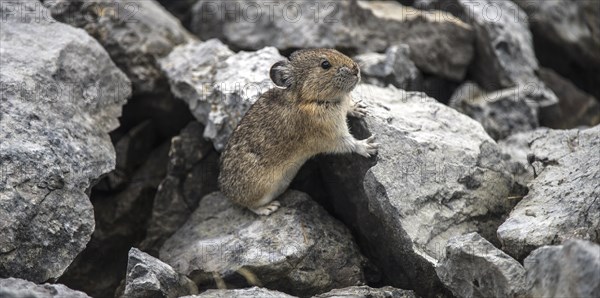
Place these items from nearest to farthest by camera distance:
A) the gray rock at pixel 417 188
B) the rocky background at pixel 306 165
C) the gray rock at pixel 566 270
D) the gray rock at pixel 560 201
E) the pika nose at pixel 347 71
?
the gray rock at pixel 566 270 < the gray rock at pixel 560 201 < the rocky background at pixel 306 165 < the gray rock at pixel 417 188 < the pika nose at pixel 347 71

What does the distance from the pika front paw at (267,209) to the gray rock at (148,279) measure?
5.22 feet

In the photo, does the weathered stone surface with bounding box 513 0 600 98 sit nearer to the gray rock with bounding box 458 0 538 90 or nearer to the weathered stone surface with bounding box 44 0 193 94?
the gray rock with bounding box 458 0 538 90

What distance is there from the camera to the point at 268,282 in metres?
8.95

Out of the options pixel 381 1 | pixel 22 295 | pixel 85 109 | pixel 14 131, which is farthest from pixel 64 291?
pixel 381 1

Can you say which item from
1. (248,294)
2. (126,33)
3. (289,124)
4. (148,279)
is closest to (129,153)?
(126,33)

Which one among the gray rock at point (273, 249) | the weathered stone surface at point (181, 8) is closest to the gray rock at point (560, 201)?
the gray rock at point (273, 249)

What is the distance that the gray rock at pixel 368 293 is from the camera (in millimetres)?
8039

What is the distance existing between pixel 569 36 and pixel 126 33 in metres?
7.92

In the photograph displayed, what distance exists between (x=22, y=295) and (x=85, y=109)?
4.12 m

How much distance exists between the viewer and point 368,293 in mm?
8070

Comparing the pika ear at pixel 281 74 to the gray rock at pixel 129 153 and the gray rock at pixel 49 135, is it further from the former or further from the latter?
the gray rock at pixel 129 153

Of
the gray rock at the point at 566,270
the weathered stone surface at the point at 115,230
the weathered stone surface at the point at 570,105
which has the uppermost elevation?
the gray rock at the point at 566,270

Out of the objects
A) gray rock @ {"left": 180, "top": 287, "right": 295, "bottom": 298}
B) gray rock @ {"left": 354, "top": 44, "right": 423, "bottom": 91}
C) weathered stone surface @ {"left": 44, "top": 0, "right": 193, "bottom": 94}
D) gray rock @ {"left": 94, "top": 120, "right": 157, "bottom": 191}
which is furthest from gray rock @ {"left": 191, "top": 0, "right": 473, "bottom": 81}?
gray rock @ {"left": 180, "top": 287, "right": 295, "bottom": 298}

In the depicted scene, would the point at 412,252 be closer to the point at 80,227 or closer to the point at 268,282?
the point at 268,282
